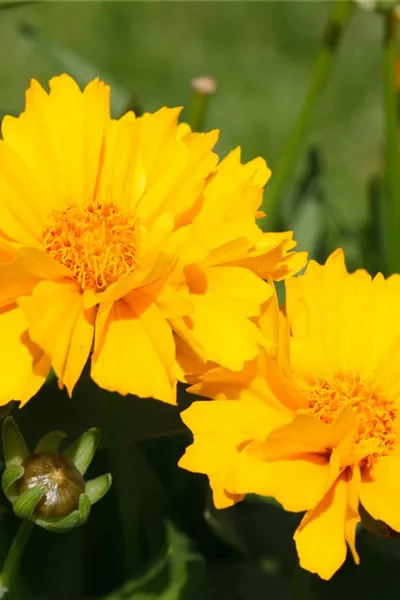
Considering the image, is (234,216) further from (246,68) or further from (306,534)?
(246,68)

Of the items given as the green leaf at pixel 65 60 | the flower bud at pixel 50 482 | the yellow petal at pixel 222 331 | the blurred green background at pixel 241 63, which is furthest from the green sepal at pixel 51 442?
the blurred green background at pixel 241 63

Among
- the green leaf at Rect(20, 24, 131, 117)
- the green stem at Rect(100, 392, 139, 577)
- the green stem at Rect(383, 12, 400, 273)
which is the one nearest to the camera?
the green stem at Rect(100, 392, 139, 577)

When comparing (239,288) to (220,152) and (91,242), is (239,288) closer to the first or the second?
(91,242)

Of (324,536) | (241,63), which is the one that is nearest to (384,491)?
(324,536)

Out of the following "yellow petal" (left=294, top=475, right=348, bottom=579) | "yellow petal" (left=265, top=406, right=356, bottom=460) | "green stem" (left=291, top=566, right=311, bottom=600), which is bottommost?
"green stem" (left=291, top=566, right=311, bottom=600)

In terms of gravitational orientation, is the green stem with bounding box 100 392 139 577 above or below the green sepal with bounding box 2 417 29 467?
below

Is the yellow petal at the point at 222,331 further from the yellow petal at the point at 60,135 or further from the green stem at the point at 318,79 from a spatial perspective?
the green stem at the point at 318,79

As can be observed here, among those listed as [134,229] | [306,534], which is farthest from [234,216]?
[306,534]

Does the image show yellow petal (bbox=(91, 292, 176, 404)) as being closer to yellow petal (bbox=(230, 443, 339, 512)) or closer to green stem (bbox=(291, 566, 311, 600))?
yellow petal (bbox=(230, 443, 339, 512))

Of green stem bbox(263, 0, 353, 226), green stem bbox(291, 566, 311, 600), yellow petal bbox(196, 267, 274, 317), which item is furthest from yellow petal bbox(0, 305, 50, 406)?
green stem bbox(263, 0, 353, 226)
